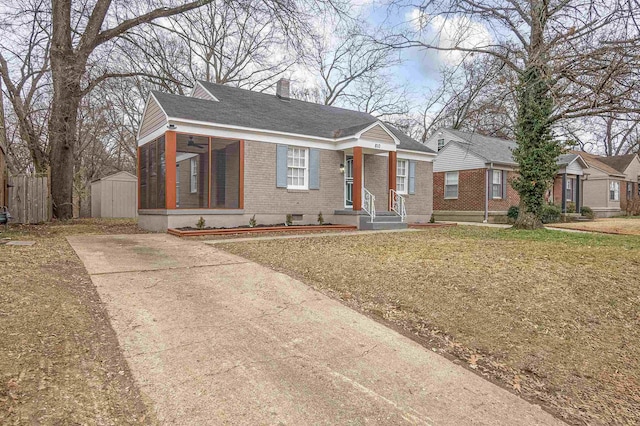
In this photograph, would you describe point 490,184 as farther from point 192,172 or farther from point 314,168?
point 192,172

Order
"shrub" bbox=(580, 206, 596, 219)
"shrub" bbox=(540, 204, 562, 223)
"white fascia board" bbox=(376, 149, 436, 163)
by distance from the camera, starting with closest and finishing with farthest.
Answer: "white fascia board" bbox=(376, 149, 436, 163) → "shrub" bbox=(540, 204, 562, 223) → "shrub" bbox=(580, 206, 596, 219)

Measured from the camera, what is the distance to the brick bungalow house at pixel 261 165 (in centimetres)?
1175

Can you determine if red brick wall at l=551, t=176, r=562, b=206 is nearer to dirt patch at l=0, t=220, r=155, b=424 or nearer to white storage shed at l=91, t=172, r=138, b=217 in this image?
white storage shed at l=91, t=172, r=138, b=217

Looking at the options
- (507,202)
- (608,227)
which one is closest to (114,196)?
(507,202)

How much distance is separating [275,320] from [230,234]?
7.24 metres

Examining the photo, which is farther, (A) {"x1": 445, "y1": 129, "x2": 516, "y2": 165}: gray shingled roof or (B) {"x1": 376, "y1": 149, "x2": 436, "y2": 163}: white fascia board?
(A) {"x1": 445, "y1": 129, "x2": 516, "y2": 165}: gray shingled roof

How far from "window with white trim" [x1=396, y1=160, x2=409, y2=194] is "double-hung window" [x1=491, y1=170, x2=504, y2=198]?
5857mm

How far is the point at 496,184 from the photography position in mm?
19656

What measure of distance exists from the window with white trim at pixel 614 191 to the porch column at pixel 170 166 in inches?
1159

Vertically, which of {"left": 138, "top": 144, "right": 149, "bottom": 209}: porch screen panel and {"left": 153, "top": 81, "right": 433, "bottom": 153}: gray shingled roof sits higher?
{"left": 153, "top": 81, "right": 433, "bottom": 153}: gray shingled roof

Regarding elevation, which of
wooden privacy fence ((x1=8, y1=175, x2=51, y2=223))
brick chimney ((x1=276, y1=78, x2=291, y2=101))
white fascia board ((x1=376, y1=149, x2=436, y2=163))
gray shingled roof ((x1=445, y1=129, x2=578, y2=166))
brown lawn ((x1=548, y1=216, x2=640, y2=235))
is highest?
brick chimney ((x1=276, y1=78, x2=291, y2=101))

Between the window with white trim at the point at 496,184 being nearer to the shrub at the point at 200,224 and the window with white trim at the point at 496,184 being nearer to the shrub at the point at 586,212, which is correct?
the shrub at the point at 586,212

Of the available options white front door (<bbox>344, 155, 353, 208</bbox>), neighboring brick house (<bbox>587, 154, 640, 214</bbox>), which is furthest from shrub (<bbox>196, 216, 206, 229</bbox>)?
neighboring brick house (<bbox>587, 154, 640, 214</bbox>)

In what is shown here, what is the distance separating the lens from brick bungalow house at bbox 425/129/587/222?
19.2m
